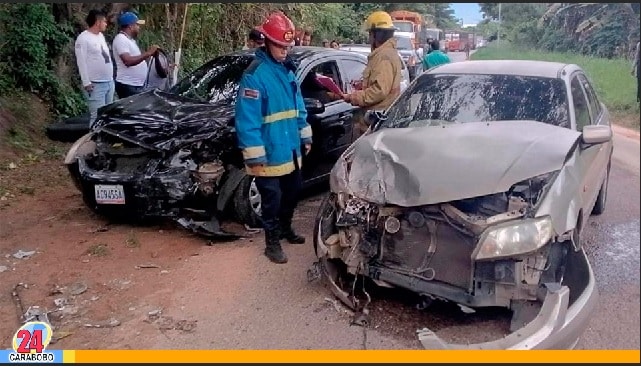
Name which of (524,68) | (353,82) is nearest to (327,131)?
(353,82)

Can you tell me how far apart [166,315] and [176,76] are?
564 cm

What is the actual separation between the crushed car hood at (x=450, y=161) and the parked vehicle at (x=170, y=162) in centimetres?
139

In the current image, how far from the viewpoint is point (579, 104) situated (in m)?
4.11

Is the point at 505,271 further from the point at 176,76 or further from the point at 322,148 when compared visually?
the point at 176,76

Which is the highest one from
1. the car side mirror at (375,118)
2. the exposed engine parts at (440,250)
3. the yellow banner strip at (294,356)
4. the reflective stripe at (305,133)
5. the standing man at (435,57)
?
the standing man at (435,57)

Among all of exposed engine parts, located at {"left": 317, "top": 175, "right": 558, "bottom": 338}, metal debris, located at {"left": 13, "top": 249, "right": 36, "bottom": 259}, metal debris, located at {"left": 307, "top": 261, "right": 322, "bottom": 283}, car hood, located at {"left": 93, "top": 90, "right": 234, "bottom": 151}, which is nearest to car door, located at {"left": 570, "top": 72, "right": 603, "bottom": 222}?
exposed engine parts, located at {"left": 317, "top": 175, "right": 558, "bottom": 338}

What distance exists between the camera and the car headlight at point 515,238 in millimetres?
3109

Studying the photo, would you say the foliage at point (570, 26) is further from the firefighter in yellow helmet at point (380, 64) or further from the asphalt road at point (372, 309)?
the firefighter in yellow helmet at point (380, 64)

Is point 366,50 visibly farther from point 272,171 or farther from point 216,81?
point 272,171

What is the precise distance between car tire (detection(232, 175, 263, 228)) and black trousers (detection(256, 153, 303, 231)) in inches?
13.6

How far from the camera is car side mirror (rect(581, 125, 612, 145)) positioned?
3275 mm

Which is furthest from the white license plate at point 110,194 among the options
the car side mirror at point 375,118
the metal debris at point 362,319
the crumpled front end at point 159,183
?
the metal debris at point 362,319

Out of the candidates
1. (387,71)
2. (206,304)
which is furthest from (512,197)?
(387,71)

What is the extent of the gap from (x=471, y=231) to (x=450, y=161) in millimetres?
402
